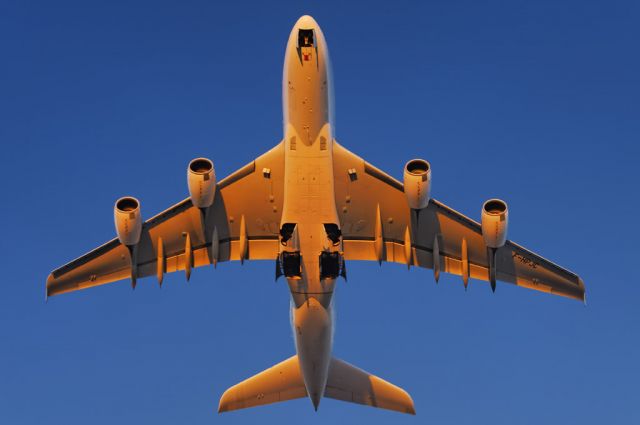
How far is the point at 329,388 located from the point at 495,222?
9216mm

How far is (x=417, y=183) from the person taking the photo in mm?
31609

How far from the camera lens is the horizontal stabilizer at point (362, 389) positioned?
36094 mm

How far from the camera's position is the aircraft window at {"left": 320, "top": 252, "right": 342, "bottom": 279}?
31641 mm

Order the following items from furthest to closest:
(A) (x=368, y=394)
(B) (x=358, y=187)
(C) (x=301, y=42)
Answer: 1. (A) (x=368, y=394)
2. (B) (x=358, y=187)
3. (C) (x=301, y=42)

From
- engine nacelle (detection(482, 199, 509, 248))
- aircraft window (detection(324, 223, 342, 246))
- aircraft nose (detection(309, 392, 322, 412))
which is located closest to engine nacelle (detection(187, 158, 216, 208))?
aircraft window (detection(324, 223, 342, 246))

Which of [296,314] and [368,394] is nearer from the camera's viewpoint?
[296,314]

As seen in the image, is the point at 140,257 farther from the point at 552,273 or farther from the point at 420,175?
the point at 552,273

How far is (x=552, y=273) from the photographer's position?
114ft

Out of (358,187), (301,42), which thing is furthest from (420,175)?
(301,42)

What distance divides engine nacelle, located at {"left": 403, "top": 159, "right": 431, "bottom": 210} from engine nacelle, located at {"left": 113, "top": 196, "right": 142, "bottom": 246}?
29.0ft

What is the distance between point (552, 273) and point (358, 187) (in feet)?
25.1

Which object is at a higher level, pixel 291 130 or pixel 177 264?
pixel 291 130

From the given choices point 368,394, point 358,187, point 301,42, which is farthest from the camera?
point 368,394

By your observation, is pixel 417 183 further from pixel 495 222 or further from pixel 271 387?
pixel 271 387
